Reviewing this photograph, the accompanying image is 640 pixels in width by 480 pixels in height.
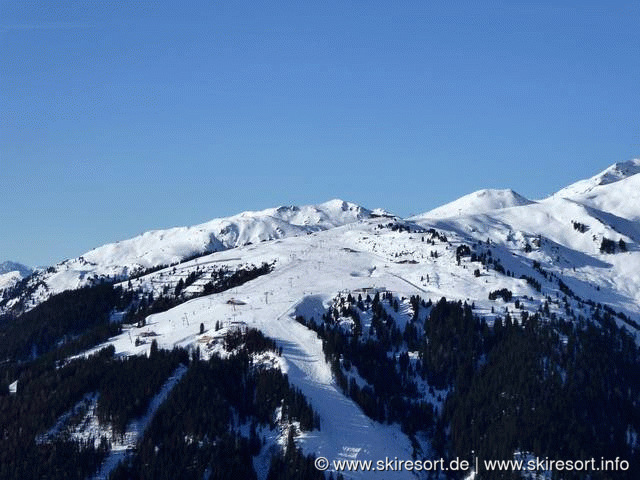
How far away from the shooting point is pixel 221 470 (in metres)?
199

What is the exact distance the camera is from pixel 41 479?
655ft

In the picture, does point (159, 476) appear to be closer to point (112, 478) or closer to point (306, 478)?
point (112, 478)

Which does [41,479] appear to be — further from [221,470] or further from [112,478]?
[221,470]

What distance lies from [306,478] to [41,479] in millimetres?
57860

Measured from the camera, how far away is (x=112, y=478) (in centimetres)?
19712

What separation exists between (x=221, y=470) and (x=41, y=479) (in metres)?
39.4

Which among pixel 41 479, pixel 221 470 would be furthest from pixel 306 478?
pixel 41 479

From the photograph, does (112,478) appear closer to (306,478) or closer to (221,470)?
(221,470)

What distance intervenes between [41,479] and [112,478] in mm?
16280

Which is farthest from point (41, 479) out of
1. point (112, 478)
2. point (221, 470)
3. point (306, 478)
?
point (306, 478)

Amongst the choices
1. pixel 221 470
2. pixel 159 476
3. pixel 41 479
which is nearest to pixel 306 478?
pixel 221 470

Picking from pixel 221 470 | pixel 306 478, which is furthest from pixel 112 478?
pixel 306 478

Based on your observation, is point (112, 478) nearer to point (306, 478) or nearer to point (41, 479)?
point (41, 479)

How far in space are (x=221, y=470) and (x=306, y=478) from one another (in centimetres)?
1859
